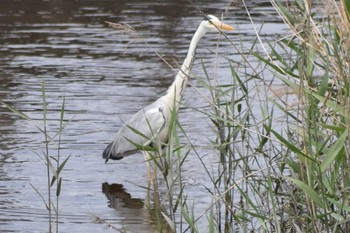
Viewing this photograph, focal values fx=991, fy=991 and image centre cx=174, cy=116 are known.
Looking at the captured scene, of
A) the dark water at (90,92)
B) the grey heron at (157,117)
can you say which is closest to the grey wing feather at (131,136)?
the grey heron at (157,117)

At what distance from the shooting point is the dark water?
7.07 m

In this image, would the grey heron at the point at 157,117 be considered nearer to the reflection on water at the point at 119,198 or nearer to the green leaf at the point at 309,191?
the reflection on water at the point at 119,198

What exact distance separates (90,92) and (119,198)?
360 cm

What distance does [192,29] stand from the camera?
49.1 feet

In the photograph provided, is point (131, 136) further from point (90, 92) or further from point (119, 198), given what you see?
point (90, 92)

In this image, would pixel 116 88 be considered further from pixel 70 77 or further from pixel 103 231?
pixel 103 231

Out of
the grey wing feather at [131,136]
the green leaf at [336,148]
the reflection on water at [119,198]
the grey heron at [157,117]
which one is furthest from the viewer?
the grey wing feather at [131,136]

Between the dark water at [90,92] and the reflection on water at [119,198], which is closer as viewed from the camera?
the dark water at [90,92]

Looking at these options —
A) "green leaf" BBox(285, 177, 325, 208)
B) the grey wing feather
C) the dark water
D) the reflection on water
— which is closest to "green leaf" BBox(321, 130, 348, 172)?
"green leaf" BBox(285, 177, 325, 208)

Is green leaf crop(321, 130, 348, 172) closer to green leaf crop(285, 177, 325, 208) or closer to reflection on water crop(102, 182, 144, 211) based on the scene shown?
green leaf crop(285, 177, 325, 208)

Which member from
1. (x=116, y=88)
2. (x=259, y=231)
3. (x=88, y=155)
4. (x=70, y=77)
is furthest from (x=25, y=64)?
(x=259, y=231)

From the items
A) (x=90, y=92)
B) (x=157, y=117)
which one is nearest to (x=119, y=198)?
(x=157, y=117)

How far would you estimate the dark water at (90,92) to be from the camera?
Answer: 707cm

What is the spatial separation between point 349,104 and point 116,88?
7005 millimetres
